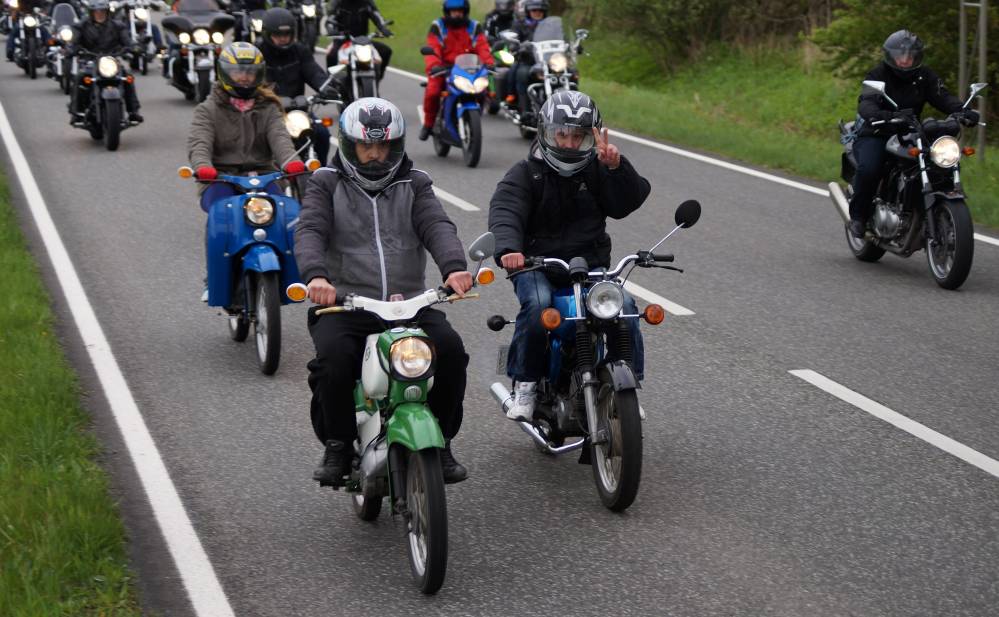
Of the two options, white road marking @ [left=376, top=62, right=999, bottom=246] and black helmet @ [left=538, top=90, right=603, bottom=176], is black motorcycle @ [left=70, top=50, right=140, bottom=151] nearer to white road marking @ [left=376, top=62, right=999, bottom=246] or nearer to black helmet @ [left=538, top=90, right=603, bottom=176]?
white road marking @ [left=376, top=62, right=999, bottom=246]

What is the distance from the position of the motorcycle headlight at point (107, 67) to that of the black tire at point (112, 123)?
1.14 ft

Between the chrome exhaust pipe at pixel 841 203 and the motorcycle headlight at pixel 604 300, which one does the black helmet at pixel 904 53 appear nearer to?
the chrome exhaust pipe at pixel 841 203

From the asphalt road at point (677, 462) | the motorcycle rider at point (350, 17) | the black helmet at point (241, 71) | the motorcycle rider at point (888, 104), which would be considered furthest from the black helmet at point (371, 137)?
the motorcycle rider at point (350, 17)

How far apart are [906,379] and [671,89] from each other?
75.2 feet

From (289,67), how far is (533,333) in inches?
321

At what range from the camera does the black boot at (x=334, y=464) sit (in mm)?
6059

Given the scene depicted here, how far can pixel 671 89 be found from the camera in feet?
102

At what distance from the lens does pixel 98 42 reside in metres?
18.8

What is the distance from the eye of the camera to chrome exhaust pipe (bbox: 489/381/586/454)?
678 cm

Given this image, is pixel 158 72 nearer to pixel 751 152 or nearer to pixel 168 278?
pixel 751 152

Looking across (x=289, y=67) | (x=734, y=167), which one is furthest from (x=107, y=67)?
(x=734, y=167)

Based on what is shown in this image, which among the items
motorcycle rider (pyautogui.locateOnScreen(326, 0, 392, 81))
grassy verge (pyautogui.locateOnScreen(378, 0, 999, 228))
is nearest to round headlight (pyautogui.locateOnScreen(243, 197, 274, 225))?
grassy verge (pyautogui.locateOnScreen(378, 0, 999, 228))

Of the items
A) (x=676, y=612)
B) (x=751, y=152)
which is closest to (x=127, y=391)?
(x=676, y=612)

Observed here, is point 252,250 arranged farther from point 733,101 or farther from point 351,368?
point 733,101
